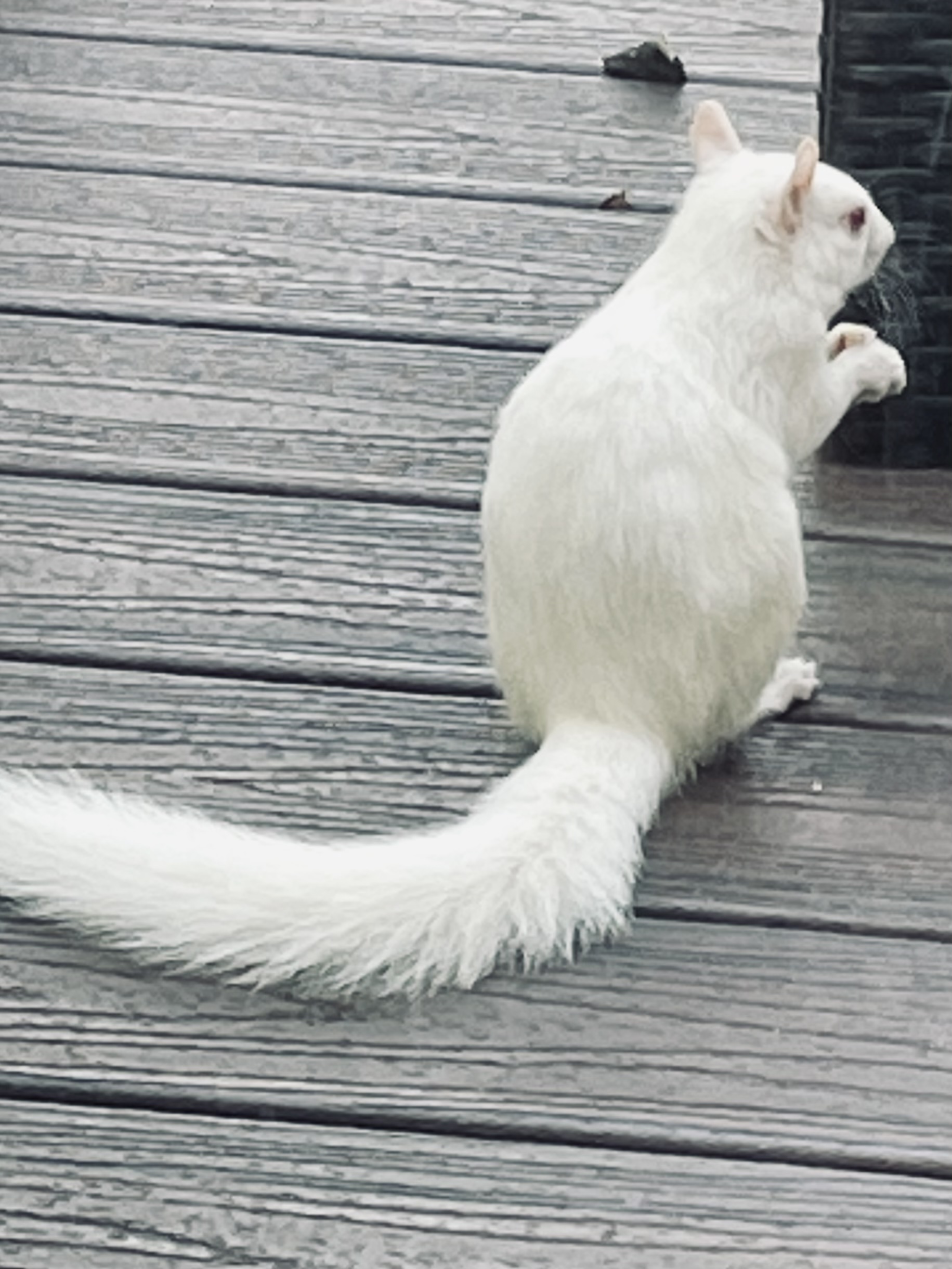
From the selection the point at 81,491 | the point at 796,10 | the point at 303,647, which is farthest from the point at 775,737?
the point at 796,10

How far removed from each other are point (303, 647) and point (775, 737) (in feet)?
1.03

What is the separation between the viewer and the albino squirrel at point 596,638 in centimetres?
134

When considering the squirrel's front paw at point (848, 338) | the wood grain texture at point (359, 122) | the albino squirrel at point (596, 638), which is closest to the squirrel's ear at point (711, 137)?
the albino squirrel at point (596, 638)

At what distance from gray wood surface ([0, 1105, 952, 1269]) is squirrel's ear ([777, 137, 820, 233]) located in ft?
1.85

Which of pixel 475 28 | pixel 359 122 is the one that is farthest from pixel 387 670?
pixel 475 28

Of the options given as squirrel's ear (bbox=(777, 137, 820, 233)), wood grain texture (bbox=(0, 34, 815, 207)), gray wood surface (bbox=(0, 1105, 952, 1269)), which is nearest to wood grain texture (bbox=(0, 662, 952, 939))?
gray wood surface (bbox=(0, 1105, 952, 1269))

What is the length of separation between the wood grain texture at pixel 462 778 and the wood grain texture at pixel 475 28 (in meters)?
0.92

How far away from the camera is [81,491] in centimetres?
178

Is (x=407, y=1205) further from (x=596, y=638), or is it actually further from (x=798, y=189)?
(x=798, y=189)

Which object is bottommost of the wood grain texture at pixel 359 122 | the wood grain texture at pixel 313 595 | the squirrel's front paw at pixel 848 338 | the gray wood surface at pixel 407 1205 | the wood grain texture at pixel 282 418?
the gray wood surface at pixel 407 1205

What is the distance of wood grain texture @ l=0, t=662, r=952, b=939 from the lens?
1440 mm

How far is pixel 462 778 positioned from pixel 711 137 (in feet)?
1.40

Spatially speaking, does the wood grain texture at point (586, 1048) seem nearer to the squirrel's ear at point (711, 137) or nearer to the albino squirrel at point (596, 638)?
the albino squirrel at point (596, 638)

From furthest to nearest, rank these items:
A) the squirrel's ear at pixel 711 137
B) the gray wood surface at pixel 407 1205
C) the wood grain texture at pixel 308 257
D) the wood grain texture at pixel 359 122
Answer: the wood grain texture at pixel 359 122
the wood grain texture at pixel 308 257
the squirrel's ear at pixel 711 137
the gray wood surface at pixel 407 1205
